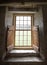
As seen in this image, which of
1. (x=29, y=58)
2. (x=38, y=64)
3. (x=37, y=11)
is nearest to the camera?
(x=38, y=64)

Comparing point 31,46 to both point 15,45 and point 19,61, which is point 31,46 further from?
point 19,61

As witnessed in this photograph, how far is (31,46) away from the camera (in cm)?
560

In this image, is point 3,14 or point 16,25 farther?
point 16,25

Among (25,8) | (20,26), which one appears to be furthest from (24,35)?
(25,8)

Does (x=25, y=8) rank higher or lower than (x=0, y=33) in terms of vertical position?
higher

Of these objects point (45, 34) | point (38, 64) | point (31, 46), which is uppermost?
point (45, 34)

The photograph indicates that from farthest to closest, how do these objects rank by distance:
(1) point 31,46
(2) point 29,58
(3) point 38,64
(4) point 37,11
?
(1) point 31,46 < (4) point 37,11 < (2) point 29,58 < (3) point 38,64

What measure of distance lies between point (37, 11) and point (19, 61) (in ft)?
6.30

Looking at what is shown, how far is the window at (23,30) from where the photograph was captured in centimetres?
560

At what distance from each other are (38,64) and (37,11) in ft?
6.24

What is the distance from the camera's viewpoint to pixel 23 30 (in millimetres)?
5598

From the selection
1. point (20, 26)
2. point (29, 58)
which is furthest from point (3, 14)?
point (29, 58)

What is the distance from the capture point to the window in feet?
18.4

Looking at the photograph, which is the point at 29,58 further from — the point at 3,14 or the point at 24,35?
the point at 3,14
